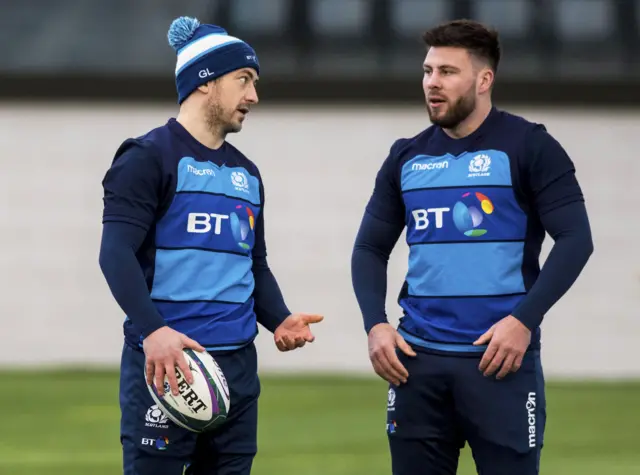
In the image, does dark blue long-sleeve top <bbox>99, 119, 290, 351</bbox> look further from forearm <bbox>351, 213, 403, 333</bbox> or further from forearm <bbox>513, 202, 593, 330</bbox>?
forearm <bbox>513, 202, 593, 330</bbox>

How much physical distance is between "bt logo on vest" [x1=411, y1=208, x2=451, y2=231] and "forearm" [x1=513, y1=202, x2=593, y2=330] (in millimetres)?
343

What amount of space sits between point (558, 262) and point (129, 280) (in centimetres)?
140

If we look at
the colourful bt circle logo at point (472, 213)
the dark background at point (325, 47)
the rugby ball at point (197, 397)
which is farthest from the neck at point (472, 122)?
the dark background at point (325, 47)

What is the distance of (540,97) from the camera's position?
12430 mm

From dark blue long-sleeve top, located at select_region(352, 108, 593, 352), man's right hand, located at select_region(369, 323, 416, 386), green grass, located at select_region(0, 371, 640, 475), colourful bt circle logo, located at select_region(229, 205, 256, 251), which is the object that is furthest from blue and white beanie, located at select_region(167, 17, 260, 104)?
green grass, located at select_region(0, 371, 640, 475)

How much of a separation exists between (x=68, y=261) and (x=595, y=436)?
17.9ft

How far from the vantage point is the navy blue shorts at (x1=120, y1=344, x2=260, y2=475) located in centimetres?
457

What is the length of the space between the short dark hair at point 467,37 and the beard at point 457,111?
0.48 feet

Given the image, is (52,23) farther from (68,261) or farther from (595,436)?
(595,436)

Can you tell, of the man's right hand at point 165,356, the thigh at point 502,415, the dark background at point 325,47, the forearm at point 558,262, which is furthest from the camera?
the dark background at point 325,47

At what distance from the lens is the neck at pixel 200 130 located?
4750 mm

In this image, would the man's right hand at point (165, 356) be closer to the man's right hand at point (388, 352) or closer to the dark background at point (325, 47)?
the man's right hand at point (388, 352)

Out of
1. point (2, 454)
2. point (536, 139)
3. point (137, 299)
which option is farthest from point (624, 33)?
point (137, 299)

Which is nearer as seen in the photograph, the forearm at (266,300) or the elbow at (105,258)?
the elbow at (105,258)
